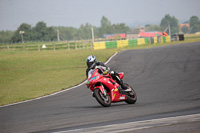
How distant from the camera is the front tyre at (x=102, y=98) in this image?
10231mm

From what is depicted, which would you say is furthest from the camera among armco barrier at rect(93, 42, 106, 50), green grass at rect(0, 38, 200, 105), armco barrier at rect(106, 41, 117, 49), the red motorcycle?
armco barrier at rect(106, 41, 117, 49)

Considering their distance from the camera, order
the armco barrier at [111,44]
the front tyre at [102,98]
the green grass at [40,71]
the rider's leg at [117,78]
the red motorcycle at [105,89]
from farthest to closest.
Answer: the armco barrier at [111,44] < the green grass at [40,71] < the rider's leg at [117,78] < the red motorcycle at [105,89] < the front tyre at [102,98]

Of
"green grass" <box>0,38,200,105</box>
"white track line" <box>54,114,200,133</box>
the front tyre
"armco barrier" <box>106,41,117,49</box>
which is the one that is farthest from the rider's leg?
"armco barrier" <box>106,41,117,49</box>

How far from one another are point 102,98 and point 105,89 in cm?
46

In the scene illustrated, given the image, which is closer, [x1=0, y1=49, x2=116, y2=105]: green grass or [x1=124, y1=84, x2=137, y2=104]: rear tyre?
[x1=124, y1=84, x2=137, y2=104]: rear tyre

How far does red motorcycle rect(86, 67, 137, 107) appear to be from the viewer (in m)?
10.4

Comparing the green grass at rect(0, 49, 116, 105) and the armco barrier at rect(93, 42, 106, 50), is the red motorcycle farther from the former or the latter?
the armco barrier at rect(93, 42, 106, 50)

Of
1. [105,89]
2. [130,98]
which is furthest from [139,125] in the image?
[130,98]

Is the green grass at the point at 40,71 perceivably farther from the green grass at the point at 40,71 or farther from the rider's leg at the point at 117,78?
the rider's leg at the point at 117,78

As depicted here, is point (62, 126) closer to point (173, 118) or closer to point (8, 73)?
point (173, 118)

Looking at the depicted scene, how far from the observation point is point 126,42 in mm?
66125

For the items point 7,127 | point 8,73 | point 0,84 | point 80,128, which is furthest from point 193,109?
point 8,73

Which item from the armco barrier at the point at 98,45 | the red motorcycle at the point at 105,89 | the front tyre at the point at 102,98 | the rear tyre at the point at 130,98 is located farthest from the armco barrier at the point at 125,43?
the front tyre at the point at 102,98

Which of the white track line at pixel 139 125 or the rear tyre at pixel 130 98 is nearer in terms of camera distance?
the white track line at pixel 139 125
